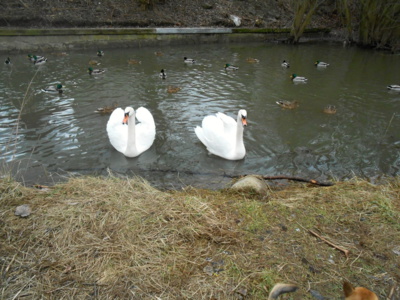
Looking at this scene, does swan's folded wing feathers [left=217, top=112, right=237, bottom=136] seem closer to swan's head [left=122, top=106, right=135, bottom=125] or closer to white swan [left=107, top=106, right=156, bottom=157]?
white swan [left=107, top=106, right=156, bottom=157]

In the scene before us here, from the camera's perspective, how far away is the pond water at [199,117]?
5574 millimetres

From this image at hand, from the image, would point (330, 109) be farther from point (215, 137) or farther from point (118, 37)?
point (118, 37)

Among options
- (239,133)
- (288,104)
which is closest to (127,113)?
(239,133)

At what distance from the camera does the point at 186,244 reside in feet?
8.99

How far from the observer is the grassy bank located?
2326 millimetres

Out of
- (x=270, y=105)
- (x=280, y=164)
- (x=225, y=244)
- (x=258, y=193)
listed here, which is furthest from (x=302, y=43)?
(x=225, y=244)

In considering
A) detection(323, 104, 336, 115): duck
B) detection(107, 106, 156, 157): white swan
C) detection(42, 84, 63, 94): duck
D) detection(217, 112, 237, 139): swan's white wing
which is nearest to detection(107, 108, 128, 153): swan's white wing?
detection(107, 106, 156, 157): white swan

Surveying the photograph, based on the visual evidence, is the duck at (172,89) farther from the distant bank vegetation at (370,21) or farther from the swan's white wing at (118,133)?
the distant bank vegetation at (370,21)

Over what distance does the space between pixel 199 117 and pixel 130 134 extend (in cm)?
243

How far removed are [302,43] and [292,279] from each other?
67.5 feet

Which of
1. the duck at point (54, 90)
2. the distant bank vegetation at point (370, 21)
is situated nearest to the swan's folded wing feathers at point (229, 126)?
the duck at point (54, 90)

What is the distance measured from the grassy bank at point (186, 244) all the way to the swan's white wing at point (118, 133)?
2.43m

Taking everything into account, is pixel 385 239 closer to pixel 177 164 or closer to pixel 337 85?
pixel 177 164

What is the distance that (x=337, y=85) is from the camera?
10.8 metres
